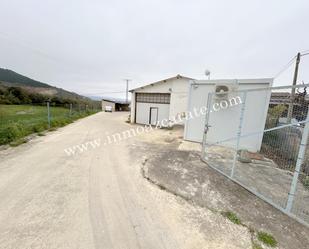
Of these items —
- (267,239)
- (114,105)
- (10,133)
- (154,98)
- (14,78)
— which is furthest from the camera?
(14,78)

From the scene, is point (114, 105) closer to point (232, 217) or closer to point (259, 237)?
point (232, 217)

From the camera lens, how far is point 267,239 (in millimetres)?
2064

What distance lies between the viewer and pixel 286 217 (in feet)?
8.46

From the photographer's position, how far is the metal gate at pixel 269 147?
2863mm

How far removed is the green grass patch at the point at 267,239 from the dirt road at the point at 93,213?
159 mm

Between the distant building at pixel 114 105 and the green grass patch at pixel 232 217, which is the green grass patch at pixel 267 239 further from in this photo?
the distant building at pixel 114 105

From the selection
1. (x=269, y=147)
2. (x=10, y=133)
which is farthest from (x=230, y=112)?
(x=10, y=133)

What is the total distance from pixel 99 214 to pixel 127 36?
10.9 m

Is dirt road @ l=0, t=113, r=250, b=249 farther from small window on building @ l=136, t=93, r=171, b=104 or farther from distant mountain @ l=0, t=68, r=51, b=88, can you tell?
distant mountain @ l=0, t=68, r=51, b=88

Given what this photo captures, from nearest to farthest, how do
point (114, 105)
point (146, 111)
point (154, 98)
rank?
1. point (154, 98)
2. point (146, 111)
3. point (114, 105)

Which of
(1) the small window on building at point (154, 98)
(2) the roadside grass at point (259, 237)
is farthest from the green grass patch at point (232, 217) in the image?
(1) the small window on building at point (154, 98)

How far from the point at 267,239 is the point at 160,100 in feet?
37.0

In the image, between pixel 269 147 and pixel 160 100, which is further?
pixel 160 100

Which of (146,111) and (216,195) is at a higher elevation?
(146,111)
